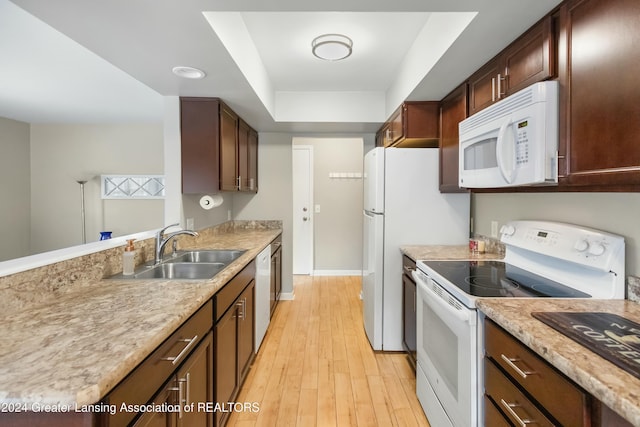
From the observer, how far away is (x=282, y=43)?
7.31ft

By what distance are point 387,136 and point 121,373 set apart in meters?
2.93

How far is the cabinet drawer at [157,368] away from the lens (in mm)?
779

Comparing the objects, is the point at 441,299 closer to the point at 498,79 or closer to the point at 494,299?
the point at 494,299

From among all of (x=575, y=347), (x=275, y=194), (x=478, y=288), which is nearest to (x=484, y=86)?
(x=478, y=288)

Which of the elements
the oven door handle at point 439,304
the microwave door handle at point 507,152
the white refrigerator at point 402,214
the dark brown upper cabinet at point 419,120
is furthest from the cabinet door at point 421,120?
the oven door handle at point 439,304

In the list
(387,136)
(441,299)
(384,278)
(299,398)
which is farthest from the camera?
(387,136)

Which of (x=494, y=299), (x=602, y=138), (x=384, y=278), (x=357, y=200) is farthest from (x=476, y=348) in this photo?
(x=357, y=200)

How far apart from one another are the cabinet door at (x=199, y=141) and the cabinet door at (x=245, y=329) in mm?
967

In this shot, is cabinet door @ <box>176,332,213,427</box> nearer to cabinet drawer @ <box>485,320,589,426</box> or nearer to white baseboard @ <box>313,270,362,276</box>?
cabinet drawer @ <box>485,320,589,426</box>

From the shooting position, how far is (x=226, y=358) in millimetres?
1663

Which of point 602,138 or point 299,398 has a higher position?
point 602,138

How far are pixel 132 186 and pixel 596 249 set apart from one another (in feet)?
17.8

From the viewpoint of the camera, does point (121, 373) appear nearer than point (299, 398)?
Yes

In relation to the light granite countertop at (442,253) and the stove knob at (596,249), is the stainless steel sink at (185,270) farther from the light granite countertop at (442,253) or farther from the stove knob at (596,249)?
the stove knob at (596,249)
